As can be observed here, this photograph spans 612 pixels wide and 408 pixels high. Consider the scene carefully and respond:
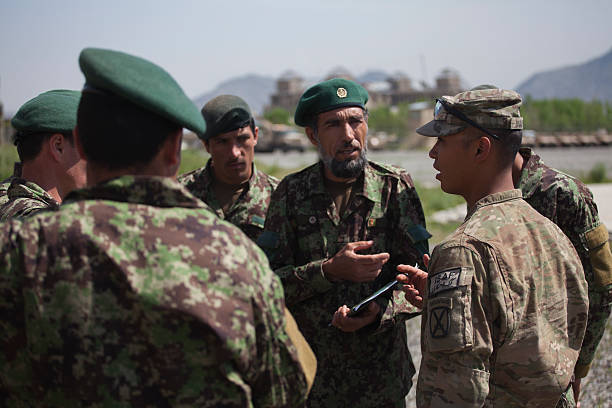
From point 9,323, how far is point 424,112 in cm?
7515

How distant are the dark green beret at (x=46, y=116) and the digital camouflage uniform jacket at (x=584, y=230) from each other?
91.8 inches

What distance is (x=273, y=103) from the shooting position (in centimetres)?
14725

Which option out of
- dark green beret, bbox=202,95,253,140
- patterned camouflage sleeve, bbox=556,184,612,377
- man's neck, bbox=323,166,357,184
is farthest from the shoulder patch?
patterned camouflage sleeve, bbox=556,184,612,377

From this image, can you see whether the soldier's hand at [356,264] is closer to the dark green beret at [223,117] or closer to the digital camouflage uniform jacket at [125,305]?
the digital camouflage uniform jacket at [125,305]

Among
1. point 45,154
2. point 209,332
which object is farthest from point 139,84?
Answer: point 45,154

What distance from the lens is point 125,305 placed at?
1446mm

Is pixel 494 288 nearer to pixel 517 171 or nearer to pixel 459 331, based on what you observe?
pixel 459 331

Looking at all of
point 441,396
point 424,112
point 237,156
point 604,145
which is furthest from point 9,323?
point 424,112

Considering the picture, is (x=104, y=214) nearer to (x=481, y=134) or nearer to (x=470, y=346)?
(x=470, y=346)

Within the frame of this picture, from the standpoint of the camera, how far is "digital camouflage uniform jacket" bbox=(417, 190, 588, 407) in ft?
6.23

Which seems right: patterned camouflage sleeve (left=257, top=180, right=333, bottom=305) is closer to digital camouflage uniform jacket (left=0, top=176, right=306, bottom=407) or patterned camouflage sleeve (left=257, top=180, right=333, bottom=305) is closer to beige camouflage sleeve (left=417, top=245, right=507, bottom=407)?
beige camouflage sleeve (left=417, top=245, right=507, bottom=407)

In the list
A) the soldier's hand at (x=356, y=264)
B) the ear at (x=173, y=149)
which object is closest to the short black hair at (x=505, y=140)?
the soldier's hand at (x=356, y=264)

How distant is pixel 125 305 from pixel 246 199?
8.66 ft

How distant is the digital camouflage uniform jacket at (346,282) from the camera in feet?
10.2
